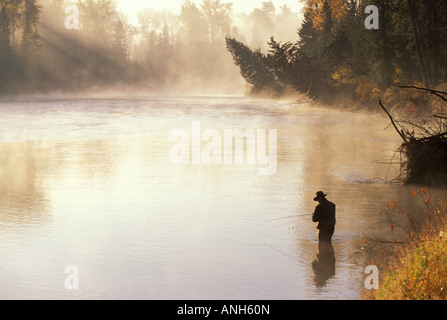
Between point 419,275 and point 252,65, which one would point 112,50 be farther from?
point 419,275

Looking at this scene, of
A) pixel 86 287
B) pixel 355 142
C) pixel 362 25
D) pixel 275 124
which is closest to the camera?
pixel 86 287

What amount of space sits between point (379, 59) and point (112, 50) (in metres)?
86.4

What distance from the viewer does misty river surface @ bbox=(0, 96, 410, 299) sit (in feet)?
Result: 40.9

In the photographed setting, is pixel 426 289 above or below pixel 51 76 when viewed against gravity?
below

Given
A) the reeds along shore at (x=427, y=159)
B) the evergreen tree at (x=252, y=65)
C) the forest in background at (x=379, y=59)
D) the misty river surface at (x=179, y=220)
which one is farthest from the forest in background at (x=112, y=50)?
the reeds along shore at (x=427, y=159)

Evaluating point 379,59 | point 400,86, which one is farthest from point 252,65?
point 400,86

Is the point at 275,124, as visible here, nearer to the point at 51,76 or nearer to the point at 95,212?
the point at 95,212

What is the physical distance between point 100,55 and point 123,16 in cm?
4428

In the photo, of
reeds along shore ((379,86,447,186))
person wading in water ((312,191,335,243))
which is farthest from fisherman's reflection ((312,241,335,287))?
reeds along shore ((379,86,447,186))

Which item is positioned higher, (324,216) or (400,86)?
(400,86)

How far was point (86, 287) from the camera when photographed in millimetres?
12219

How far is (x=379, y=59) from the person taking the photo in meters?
50.9

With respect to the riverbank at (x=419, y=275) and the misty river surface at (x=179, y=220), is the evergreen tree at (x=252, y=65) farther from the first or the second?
the riverbank at (x=419, y=275)
